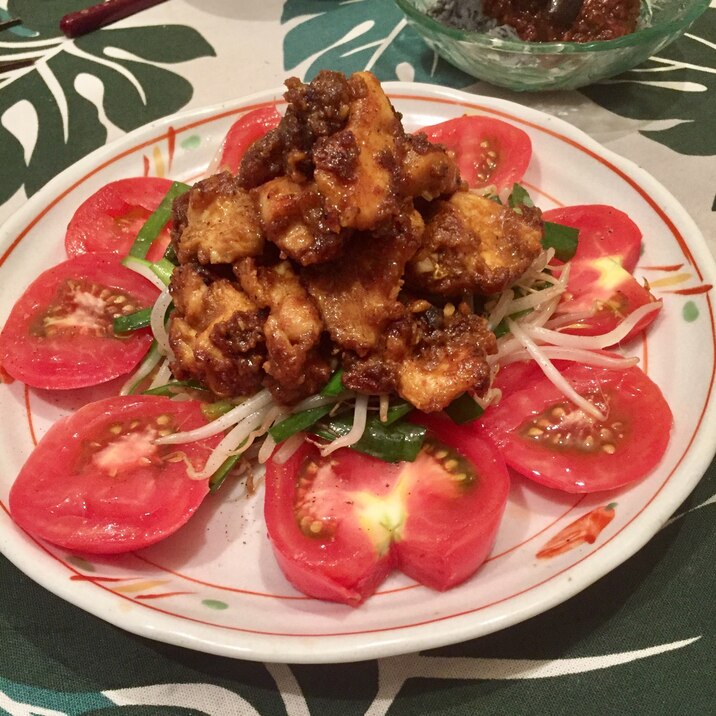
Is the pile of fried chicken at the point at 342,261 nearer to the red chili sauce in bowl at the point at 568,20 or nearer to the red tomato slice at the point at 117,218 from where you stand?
the red tomato slice at the point at 117,218

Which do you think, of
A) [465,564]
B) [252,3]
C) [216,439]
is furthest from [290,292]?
[252,3]

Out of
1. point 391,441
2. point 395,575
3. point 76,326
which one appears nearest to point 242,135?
point 76,326

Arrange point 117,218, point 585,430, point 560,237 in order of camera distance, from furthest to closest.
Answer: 1. point 117,218
2. point 560,237
3. point 585,430

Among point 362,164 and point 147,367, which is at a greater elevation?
point 362,164

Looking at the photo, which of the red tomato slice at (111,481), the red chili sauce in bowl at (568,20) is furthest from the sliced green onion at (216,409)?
the red chili sauce in bowl at (568,20)

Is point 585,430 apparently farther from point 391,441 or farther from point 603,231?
point 603,231

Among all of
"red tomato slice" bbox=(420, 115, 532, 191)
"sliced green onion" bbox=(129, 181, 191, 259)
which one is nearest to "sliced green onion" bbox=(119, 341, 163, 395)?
"sliced green onion" bbox=(129, 181, 191, 259)
